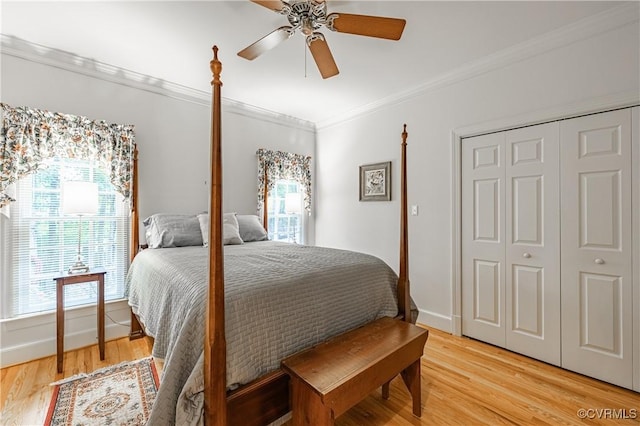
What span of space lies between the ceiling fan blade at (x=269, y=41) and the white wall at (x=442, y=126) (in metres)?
1.91

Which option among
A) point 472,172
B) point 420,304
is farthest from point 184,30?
point 420,304

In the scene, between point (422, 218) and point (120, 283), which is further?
point (422, 218)

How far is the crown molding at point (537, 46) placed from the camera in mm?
1974

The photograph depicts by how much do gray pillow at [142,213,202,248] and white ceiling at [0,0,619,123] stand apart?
Result: 1504mm

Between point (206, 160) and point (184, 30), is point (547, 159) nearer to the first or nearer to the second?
point (184, 30)

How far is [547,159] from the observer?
91.3 inches

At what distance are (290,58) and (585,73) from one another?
237cm

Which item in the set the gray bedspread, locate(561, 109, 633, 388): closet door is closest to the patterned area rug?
the gray bedspread

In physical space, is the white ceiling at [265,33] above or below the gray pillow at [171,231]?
above

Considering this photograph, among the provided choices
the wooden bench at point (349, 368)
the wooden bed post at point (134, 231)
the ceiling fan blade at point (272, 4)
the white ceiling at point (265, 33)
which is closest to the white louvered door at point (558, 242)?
the white ceiling at point (265, 33)

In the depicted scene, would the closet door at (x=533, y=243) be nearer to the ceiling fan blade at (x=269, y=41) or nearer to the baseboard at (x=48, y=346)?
the ceiling fan blade at (x=269, y=41)

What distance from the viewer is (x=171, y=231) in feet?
8.95

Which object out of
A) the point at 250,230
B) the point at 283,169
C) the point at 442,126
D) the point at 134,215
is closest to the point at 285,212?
the point at 283,169

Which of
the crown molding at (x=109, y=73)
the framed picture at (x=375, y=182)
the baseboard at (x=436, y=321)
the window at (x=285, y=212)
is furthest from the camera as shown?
the window at (x=285, y=212)
